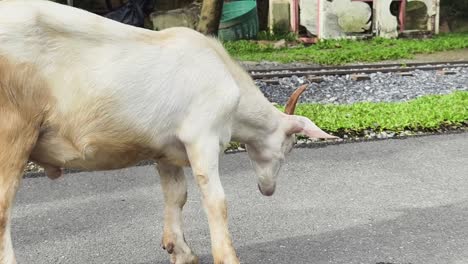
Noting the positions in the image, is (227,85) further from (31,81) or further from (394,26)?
(394,26)

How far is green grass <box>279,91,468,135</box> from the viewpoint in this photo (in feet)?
25.7

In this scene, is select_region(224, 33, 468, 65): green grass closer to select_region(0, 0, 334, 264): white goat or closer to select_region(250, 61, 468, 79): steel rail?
select_region(250, 61, 468, 79): steel rail

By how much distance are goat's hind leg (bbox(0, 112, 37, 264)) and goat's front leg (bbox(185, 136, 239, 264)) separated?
2.76ft

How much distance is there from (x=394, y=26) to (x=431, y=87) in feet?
25.4

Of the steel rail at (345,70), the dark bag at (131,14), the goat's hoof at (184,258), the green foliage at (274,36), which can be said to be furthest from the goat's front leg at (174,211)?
the dark bag at (131,14)

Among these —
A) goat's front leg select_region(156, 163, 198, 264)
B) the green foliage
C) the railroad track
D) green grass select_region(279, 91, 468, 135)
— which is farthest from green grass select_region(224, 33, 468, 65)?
goat's front leg select_region(156, 163, 198, 264)

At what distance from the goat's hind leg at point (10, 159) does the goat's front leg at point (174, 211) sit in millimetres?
1040

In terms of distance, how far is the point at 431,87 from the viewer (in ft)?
34.5

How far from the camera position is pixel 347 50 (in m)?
15.3

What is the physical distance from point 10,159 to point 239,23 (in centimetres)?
1532

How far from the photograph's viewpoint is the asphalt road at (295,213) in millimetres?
4605

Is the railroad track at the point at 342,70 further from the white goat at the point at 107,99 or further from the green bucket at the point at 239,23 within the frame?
the white goat at the point at 107,99

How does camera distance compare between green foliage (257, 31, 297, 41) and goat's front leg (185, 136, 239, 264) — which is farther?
green foliage (257, 31, 297, 41)

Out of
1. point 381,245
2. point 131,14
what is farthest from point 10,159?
point 131,14
